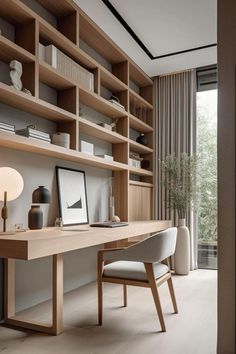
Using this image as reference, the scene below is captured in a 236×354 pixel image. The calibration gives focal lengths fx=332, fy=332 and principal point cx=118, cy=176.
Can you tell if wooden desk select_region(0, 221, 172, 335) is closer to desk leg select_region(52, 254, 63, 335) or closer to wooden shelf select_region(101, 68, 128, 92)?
desk leg select_region(52, 254, 63, 335)

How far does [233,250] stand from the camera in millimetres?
1872

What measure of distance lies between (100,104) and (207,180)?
1.97 metres

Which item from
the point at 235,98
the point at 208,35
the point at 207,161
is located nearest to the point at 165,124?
the point at 207,161

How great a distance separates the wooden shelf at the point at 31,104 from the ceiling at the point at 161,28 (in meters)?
1.11

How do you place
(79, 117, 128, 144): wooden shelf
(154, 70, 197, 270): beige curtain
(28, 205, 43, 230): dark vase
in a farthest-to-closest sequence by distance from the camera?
(154, 70, 197, 270): beige curtain → (79, 117, 128, 144): wooden shelf → (28, 205, 43, 230): dark vase

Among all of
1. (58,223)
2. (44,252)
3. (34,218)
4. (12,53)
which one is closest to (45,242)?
(44,252)

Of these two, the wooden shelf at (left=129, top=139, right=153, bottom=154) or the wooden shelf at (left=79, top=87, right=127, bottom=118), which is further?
the wooden shelf at (left=129, top=139, right=153, bottom=154)

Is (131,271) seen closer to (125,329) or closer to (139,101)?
(125,329)

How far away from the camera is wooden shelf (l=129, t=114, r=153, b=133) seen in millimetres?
4494

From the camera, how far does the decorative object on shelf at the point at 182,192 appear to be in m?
4.36

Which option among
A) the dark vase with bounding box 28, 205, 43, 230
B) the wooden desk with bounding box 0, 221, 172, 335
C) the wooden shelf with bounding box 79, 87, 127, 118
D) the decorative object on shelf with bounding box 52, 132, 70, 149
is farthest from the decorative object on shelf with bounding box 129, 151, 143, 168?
the dark vase with bounding box 28, 205, 43, 230

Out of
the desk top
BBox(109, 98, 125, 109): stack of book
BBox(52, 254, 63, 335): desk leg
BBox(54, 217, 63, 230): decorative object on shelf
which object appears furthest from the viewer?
BBox(109, 98, 125, 109): stack of book

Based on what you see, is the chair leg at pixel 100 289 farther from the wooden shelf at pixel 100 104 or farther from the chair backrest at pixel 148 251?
the wooden shelf at pixel 100 104

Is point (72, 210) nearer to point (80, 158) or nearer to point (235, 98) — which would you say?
point (80, 158)
